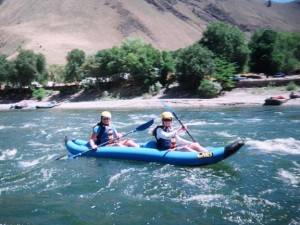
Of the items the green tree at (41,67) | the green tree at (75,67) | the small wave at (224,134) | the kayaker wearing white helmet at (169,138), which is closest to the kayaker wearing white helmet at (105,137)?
the kayaker wearing white helmet at (169,138)

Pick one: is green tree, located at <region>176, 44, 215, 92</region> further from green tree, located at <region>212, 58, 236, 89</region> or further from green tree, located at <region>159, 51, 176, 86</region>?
green tree, located at <region>159, 51, 176, 86</region>

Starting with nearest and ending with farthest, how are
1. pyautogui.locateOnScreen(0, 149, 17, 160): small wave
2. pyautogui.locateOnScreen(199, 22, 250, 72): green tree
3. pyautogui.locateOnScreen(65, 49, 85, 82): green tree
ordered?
pyautogui.locateOnScreen(0, 149, 17, 160): small wave
pyautogui.locateOnScreen(199, 22, 250, 72): green tree
pyautogui.locateOnScreen(65, 49, 85, 82): green tree

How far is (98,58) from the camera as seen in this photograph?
4028 cm

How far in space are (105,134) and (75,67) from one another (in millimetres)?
33669

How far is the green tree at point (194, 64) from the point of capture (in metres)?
32.9

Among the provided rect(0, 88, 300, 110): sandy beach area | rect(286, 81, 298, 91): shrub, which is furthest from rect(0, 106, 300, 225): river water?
rect(286, 81, 298, 91): shrub

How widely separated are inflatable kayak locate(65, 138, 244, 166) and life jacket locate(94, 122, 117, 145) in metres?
0.40

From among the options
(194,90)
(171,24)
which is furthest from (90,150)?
(171,24)

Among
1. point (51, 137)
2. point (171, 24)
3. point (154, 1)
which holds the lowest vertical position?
point (51, 137)

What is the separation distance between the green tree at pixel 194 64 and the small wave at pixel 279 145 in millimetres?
20176

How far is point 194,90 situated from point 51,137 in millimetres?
20454

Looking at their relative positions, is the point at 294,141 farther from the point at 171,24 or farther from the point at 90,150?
the point at 171,24

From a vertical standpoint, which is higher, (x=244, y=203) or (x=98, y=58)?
(x=98, y=58)

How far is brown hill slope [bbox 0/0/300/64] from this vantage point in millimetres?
108562
